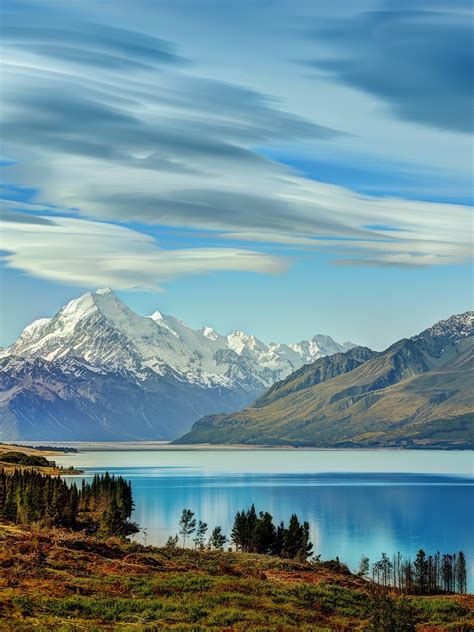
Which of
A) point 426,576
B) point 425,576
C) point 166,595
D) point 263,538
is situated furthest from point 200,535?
point 166,595

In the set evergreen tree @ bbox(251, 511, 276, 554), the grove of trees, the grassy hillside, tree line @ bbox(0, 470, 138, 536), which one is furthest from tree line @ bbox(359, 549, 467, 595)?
tree line @ bbox(0, 470, 138, 536)

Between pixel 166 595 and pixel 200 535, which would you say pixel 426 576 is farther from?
Answer: pixel 166 595

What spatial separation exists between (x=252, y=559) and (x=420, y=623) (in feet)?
128

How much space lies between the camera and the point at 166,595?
78.8 meters

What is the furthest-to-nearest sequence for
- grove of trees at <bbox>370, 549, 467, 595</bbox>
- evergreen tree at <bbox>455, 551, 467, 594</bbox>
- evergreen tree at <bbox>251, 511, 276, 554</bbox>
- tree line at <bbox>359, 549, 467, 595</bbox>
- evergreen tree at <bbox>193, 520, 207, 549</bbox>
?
evergreen tree at <bbox>193, 520, 207, 549</bbox> < evergreen tree at <bbox>251, 511, 276, 554</bbox> < evergreen tree at <bbox>455, 551, 467, 594</bbox> < tree line at <bbox>359, 549, 467, 595</bbox> < grove of trees at <bbox>370, 549, 467, 595</bbox>

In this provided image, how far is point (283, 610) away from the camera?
76.9 meters

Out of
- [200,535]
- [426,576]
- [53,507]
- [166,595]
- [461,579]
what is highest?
[53,507]

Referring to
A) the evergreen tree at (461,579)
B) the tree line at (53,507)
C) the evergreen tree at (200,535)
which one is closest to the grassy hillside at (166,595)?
the evergreen tree at (461,579)

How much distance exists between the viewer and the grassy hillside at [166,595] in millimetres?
69312

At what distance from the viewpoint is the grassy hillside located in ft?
227

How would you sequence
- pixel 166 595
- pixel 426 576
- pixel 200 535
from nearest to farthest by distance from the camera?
1. pixel 166 595
2. pixel 426 576
3. pixel 200 535

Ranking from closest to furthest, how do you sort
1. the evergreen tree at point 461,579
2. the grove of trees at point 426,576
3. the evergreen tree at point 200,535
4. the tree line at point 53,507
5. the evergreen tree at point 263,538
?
the grove of trees at point 426,576, the evergreen tree at point 461,579, the tree line at point 53,507, the evergreen tree at point 263,538, the evergreen tree at point 200,535

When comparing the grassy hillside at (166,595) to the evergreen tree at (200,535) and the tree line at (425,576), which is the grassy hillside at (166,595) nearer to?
→ the tree line at (425,576)

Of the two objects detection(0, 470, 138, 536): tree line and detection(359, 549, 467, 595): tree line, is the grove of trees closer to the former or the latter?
detection(359, 549, 467, 595): tree line
